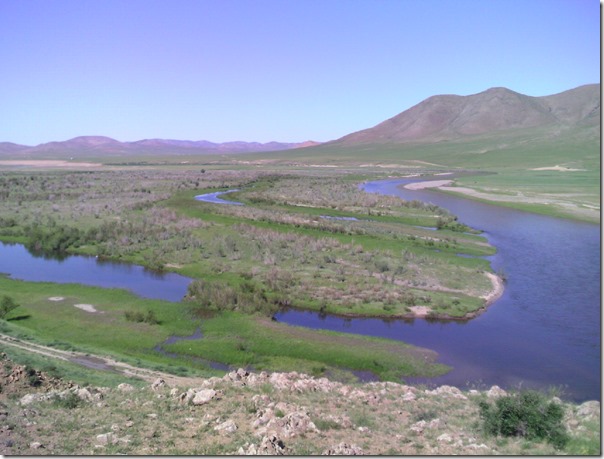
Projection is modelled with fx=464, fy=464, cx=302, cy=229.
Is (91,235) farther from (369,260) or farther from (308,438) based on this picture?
(308,438)

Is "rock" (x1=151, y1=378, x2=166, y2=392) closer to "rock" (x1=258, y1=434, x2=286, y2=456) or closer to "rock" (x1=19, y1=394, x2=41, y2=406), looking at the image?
"rock" (x1=19, y1=394, x2=41, y2=406)

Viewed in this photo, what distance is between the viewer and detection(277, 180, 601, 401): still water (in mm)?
20109

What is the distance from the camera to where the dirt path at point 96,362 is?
57.5 ft

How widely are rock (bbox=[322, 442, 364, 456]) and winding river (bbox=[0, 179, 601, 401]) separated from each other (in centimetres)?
703

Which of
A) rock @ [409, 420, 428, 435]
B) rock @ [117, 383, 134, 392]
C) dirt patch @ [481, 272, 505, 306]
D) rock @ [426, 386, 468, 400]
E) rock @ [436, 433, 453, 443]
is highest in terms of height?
rock @ [436, 433, 453, 443]

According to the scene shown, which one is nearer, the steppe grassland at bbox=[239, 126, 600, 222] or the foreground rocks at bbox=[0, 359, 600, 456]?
the foreground rocks at bbox=[0, 359, 600, 456]

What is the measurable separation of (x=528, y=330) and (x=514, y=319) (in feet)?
5.07

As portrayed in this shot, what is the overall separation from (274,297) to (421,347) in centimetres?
972

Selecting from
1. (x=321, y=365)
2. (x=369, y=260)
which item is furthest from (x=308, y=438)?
(x=369, y=260)

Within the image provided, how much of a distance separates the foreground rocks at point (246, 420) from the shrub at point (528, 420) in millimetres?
351

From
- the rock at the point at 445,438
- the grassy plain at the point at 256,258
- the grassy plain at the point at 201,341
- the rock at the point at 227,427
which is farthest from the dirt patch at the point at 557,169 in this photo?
the rock at the point at 227,427

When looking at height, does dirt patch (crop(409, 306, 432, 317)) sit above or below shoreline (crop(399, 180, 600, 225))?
below

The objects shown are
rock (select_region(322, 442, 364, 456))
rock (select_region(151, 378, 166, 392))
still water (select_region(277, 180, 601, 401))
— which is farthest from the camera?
still water (select_region(277, 180, 601, 401))

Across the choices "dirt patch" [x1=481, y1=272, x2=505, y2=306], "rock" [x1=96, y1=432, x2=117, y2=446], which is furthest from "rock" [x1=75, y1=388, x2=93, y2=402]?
"dirt patch" [x1=481, y1=272, x2=505, y2=306]
